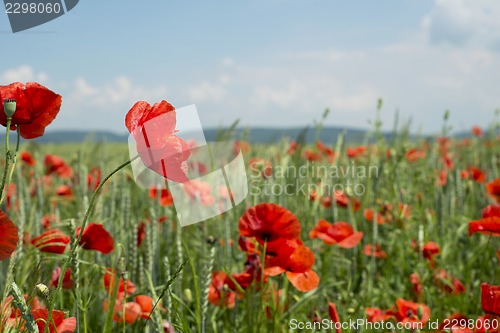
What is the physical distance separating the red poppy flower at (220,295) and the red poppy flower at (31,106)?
71 cm

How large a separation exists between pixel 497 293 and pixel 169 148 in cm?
70

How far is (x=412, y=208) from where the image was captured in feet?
7.63

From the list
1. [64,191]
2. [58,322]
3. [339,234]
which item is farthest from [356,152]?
[58,322]

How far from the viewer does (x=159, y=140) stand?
27.2 inches

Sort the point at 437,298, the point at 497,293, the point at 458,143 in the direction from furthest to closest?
the point at 458,143
the point at 437,298
the point at 497,293

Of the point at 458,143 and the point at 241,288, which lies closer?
the point at 241,288

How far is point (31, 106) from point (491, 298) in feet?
2.79

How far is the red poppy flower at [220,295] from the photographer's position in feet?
4.53

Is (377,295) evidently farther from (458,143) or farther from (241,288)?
(458,143)

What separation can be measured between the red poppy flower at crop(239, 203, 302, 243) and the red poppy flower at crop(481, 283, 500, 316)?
36 cm

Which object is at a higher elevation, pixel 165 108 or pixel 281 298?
pixel 165 108

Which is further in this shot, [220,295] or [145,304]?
[220,295]

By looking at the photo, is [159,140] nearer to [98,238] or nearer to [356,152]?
[98,238]

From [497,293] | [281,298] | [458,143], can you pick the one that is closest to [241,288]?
[281,298]
